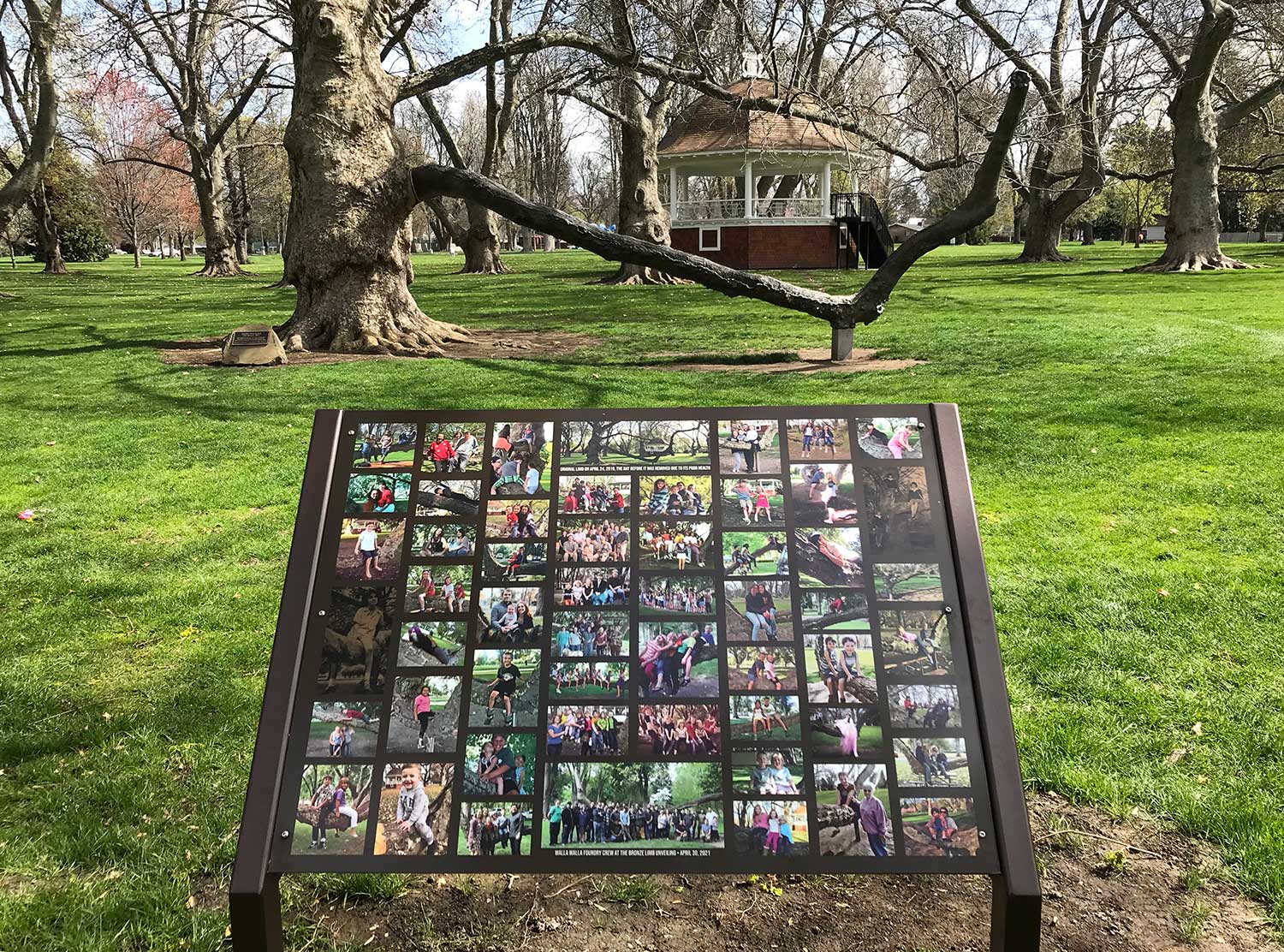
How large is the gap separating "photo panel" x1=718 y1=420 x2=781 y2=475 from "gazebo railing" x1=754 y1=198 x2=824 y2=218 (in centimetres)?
3097

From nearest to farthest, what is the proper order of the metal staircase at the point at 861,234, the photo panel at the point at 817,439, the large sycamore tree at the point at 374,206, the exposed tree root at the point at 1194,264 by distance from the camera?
the photo panel at the point at 817,439, the large sycamore tree at the point at 374,206, the exposed tree root at the point at 1194,264, the metal staircase at the point at 861,234

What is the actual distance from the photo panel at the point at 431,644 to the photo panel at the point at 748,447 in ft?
2.59

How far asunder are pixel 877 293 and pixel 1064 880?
9.46 m

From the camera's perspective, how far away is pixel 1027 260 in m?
34.0

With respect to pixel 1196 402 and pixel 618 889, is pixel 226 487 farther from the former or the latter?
pixel 1196 402

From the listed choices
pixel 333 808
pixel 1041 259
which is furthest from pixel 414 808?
pixel 1041 259

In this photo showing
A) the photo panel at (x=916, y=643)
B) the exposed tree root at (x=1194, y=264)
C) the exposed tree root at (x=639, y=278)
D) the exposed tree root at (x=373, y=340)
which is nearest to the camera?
the photo panel at (x=916, y=643)

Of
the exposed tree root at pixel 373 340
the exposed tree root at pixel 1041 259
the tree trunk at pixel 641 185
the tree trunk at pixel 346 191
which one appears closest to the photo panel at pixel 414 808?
the exposed tree root at pixel 373 340

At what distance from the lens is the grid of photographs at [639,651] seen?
2248mm

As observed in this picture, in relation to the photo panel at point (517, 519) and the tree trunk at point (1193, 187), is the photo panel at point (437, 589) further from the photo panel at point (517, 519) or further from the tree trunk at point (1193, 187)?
the tree trunk at point (1193, 187)

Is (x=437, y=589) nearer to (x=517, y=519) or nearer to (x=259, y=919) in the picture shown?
(x=517, y=519)

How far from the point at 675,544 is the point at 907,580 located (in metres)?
0.58

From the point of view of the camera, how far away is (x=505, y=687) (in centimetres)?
240

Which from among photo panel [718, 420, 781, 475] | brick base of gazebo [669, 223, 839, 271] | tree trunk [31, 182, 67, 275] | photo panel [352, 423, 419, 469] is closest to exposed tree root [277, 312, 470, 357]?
photo panel [352, 423, 419, 469]
